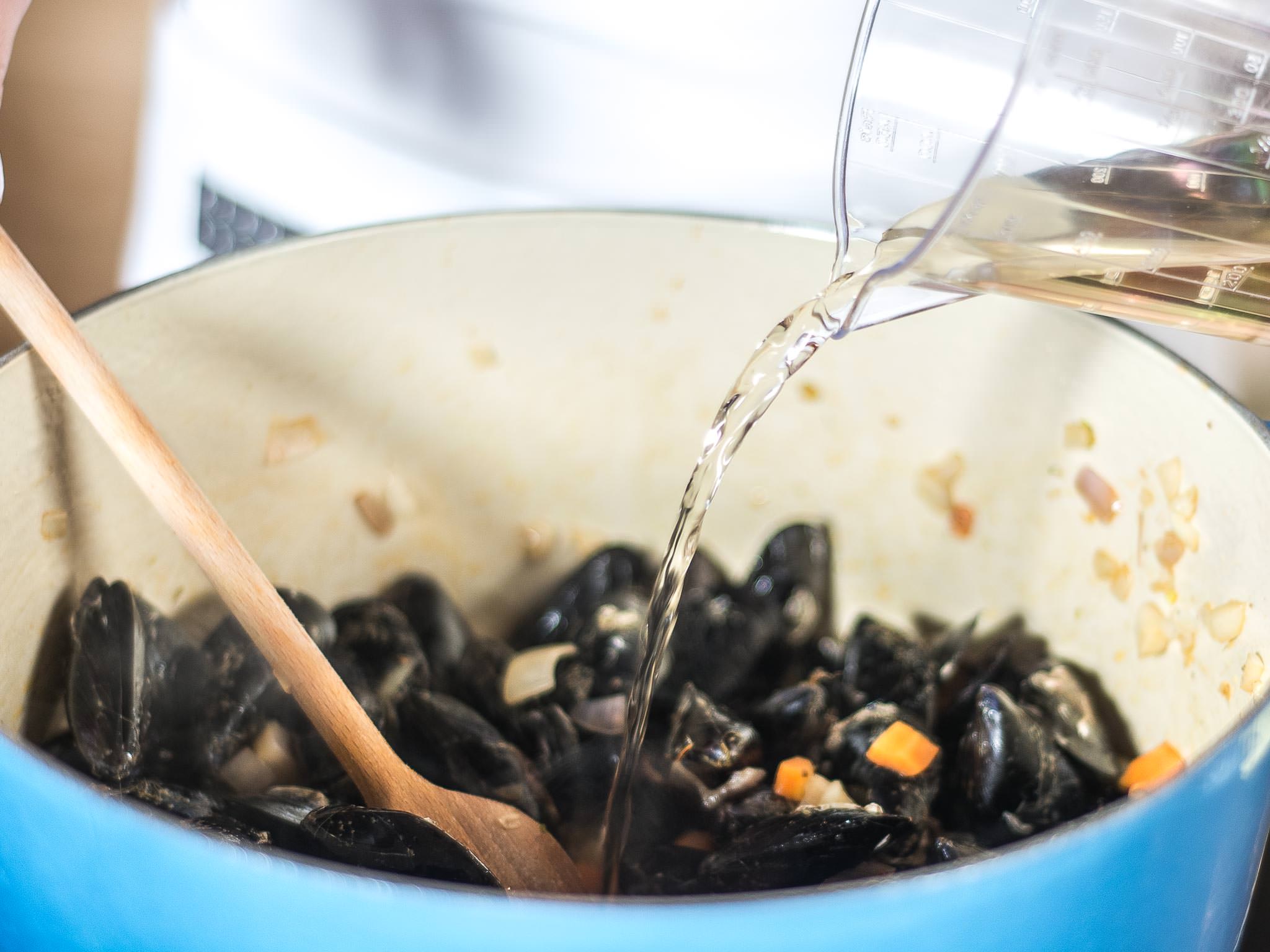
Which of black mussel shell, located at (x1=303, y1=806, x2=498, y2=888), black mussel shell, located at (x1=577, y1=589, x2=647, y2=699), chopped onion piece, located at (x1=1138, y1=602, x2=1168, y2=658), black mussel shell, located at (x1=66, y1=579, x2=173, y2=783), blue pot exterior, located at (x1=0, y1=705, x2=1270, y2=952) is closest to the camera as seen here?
blue pot exterior, located at (x1=0, y1=705, x2=1270, y2=952)

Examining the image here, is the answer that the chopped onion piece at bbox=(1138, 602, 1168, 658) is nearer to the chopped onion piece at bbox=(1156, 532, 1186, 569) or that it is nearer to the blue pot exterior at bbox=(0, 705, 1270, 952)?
the chopped onion piece at bbox=(1156, 532, 1186, 569)

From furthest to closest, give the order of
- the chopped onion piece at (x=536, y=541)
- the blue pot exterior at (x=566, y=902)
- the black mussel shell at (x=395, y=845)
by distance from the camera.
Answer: the chopped onion piece at (x=536, y=541) < the black mussel shell at (x=395, y=845) < the blue pot exterior at (x=566, y=902)

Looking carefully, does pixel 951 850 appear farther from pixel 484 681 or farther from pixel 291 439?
pixel 291 439

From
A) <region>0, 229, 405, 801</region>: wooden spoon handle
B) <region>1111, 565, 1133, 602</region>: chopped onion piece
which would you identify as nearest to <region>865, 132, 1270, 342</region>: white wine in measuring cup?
<region>1111, 565, 1133, 602</region>: chopped onion piece

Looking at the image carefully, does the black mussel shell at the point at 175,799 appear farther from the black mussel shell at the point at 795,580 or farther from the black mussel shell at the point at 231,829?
the black mussel shell at the point at 795,580

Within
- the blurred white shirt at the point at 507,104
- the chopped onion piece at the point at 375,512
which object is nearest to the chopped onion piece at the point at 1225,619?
the blurred white shirt at the point at 507,104

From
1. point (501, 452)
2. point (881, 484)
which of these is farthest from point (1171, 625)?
point (501, 452)
